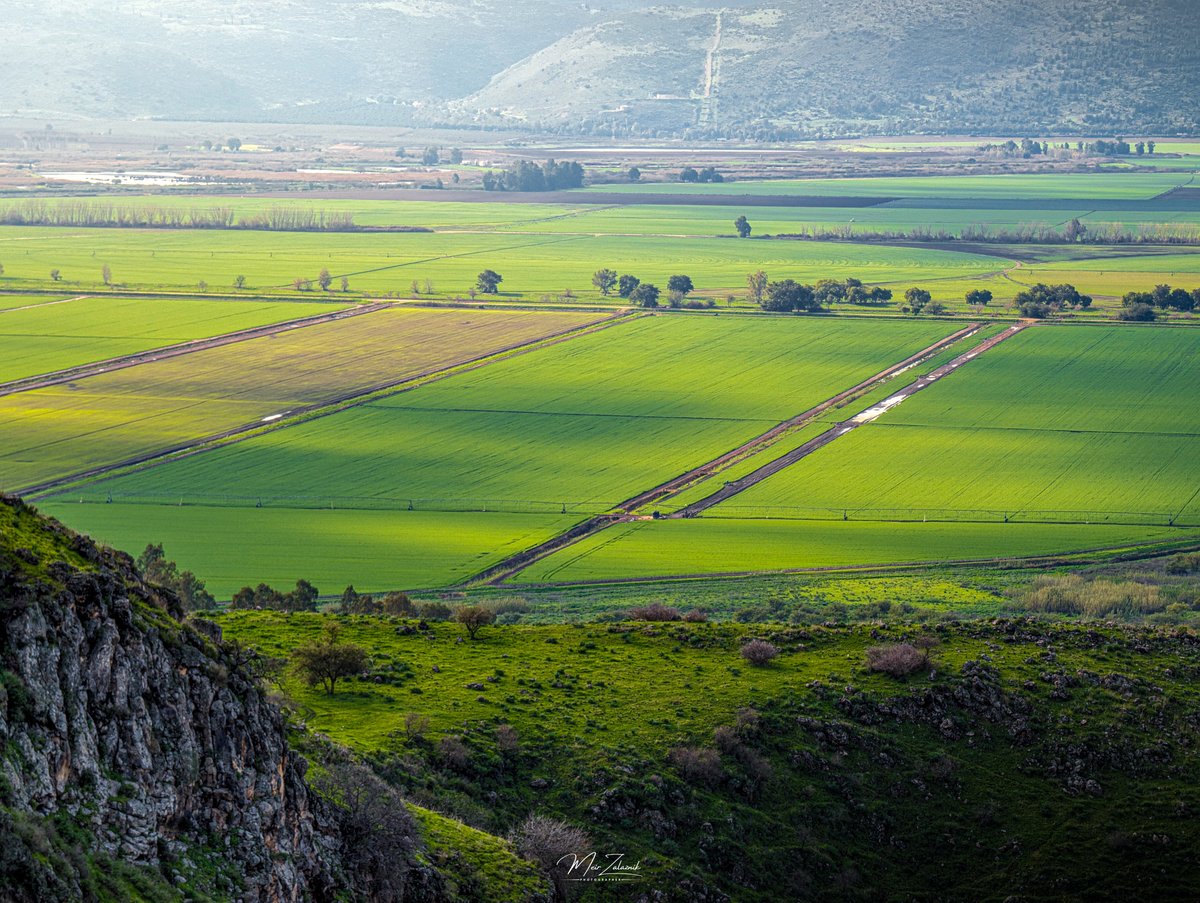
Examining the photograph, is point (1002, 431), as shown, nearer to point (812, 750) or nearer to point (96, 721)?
point (812, 750)

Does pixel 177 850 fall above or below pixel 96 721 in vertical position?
below

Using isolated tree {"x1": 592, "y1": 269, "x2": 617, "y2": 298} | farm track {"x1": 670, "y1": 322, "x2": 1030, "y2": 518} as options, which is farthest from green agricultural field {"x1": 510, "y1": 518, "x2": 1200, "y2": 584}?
isolated tree {"x1": 592, "y1": 269, "x2": 617, "y2": 298}

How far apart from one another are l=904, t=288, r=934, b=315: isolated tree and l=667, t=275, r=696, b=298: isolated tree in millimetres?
25501

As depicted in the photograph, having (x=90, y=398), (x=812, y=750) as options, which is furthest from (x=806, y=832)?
(x=90, y=398)

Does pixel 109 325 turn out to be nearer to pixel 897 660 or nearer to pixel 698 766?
pixel 897 660

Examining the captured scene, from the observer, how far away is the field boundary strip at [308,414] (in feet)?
338

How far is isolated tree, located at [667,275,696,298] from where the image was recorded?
628 feet

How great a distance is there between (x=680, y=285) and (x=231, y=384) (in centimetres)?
6925

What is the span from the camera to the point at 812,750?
51.5 m

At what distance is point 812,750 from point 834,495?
53.8 meters

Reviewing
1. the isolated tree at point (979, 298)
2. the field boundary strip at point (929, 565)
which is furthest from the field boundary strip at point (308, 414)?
the isolated tree at point (979, 298)

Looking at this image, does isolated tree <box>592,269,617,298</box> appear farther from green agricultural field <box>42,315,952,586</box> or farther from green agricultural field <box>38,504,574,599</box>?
green agricultural field <box>38,504,574,599</box>

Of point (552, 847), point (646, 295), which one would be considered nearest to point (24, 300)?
point (646, 295)

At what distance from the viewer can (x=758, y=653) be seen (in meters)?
57.8
